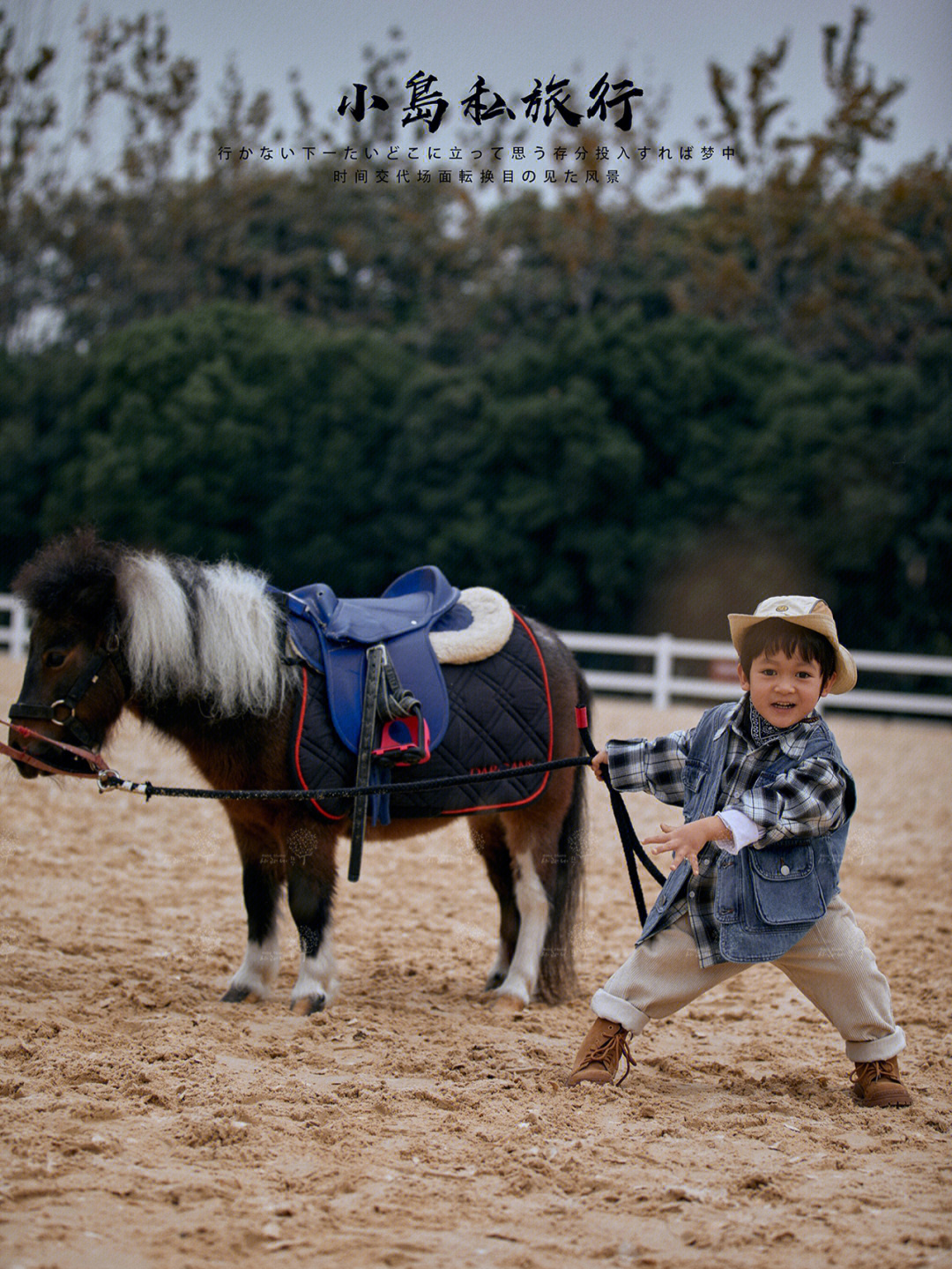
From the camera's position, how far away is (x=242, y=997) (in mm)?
3764

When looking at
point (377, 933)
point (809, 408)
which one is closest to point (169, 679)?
point (377, 933)

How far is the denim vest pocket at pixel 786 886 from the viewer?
9.05 feet

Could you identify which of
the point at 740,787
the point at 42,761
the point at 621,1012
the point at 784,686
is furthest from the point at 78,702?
the point at 784,686

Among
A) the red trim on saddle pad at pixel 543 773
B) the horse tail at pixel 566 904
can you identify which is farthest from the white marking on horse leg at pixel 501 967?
the red trim on saddle pad at pixel 543 773

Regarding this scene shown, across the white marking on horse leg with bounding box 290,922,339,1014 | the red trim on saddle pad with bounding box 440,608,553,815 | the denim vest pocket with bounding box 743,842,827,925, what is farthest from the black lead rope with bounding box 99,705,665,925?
the white marking on horse leg with bounding box 290,922,339,1014

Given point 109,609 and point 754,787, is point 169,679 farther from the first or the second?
point 754,787

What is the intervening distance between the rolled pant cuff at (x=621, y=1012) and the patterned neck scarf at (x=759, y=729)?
0.76 m

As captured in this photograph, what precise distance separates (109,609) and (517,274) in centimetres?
2177

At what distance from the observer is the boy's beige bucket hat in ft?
8.93

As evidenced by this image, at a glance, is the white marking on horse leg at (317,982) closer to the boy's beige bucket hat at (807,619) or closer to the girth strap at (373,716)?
the girth strap at (373,716)

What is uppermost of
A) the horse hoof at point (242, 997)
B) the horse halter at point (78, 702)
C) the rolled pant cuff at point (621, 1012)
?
the horse halter at point (78, 702)

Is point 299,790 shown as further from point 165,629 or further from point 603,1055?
point 603,1055

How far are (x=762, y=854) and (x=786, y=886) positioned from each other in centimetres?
10

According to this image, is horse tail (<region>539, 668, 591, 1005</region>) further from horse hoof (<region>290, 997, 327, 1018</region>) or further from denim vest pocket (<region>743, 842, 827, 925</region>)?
→ denim vest pocket (<region>743, 842, 827, 925</region>)
